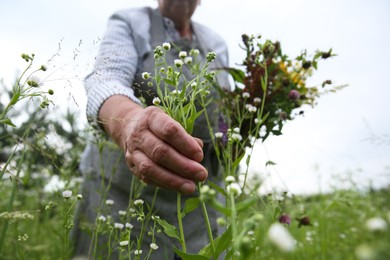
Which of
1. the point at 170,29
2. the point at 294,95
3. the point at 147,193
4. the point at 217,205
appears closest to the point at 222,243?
the point at 217,205

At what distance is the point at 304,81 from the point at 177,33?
89 centimetres

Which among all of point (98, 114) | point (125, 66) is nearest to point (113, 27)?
point (125, 66)

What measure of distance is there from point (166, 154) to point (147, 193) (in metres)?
0.84

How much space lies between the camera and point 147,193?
151 centimetres

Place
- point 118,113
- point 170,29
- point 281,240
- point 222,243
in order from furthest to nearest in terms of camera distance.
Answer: point 170,29, point 118,113, point 222,243, point 281,240

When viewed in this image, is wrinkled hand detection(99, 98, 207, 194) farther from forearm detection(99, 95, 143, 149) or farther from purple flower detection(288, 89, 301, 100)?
purple flower detection(288, 89, 301, 100)

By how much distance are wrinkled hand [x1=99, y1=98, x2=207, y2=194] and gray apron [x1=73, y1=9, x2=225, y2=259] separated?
595 mm

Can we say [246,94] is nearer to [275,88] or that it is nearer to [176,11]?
[275,88]

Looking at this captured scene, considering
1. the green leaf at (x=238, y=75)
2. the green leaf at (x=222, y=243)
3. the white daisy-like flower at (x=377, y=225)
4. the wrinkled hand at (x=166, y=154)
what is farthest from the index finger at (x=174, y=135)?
the green leaf at (x=238, y=75)

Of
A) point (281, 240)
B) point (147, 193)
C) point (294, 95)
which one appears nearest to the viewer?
point (281, 240)

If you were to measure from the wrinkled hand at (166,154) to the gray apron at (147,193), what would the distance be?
1.95ft

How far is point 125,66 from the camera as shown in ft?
4.67

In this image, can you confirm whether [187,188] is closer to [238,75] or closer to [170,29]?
[238,75]

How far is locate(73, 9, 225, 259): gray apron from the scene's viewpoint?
1470 mm
